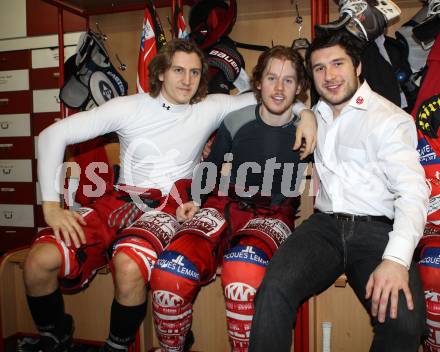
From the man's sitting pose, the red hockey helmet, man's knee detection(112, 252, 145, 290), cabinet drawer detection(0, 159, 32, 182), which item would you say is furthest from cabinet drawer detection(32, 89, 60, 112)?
man's knee detection(112, 252, 145, 290)

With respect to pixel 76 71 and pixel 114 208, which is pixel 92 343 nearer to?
pixel 114 208

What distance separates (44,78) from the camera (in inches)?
103

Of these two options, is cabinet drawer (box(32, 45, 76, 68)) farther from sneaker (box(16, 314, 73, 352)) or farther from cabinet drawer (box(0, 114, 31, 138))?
sneaker (box(16, 314, 73, 352))

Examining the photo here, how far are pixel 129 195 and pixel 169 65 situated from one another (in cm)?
46

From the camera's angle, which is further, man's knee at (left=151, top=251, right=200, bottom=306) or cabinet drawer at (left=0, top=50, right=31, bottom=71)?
cabinet drawer at (left=0, top=50, right=31, bottom=71)

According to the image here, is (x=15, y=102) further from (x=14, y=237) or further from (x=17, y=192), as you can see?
(x=14, y=237)

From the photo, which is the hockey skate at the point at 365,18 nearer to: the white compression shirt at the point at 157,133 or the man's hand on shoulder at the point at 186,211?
the white compression shirt at the point at 157,133

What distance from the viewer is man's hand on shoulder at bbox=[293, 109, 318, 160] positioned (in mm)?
1230

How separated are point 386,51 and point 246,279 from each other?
2.93 feet

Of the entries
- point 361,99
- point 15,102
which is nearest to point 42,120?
point 15,102

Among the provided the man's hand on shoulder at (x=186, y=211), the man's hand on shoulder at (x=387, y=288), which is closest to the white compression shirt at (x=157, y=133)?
the man's hand on shoulder at (x=186, y=211)

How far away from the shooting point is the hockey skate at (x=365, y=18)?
1.29 meters

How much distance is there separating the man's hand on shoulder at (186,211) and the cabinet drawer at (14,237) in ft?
5.99

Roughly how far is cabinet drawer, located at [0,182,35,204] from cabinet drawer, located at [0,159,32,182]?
3cm
